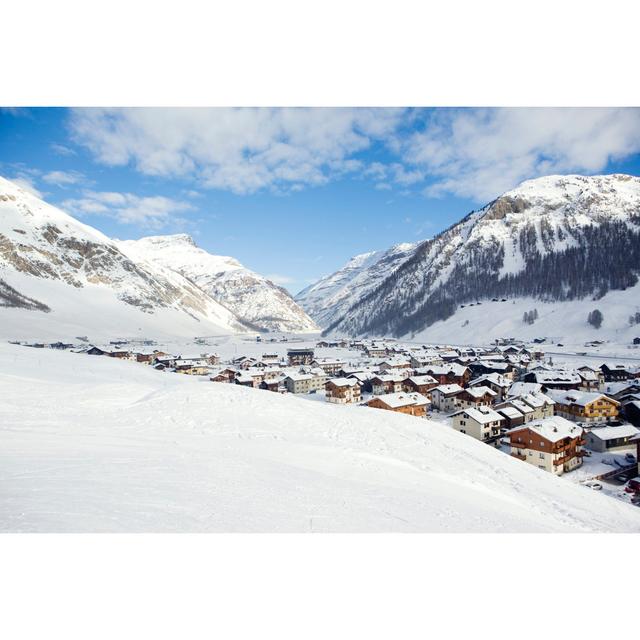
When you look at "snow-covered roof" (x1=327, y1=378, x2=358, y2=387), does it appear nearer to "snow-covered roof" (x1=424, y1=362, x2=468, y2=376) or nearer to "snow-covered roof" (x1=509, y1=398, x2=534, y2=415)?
"snow-covered roof" (x1=424, y1=362, x2=468, y2=376)

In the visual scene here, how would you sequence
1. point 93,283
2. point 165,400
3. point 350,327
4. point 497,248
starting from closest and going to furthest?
point 165,400 < point 497,248 < point 93,283 < point 350,327

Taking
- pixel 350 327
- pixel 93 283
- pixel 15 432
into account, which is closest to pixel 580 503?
pixel 15 432

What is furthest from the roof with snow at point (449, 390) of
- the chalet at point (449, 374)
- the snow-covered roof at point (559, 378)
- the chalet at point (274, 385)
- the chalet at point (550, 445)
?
the chalet at point (274, 385)

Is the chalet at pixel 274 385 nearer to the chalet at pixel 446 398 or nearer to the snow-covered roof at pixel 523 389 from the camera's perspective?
the chalet at pixel 446 398

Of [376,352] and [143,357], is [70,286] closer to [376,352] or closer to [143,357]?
[143,357]

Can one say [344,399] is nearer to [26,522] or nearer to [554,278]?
[26,522]

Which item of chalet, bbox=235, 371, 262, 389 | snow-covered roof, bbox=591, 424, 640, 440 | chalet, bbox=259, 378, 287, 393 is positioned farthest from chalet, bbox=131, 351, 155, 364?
snow-covered roof, bbox=591, 424, 640, 440

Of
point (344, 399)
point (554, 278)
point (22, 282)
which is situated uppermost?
point (554, 278)

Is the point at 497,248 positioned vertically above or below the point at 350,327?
above
